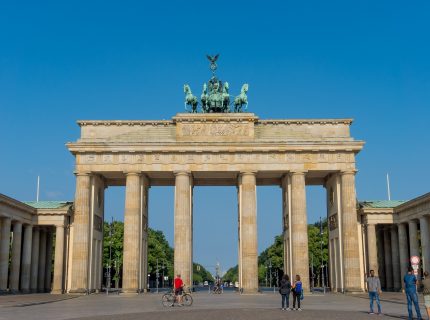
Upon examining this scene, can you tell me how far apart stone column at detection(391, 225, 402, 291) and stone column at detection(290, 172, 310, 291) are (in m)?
10.5

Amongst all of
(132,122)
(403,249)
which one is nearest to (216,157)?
(132,122)

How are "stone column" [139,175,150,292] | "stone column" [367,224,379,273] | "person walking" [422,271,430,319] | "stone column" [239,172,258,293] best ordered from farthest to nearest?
"stone column" [139,175,150,292], "stone column" [367,224,379,273], "stone column" [239,172,258,293], "person walking" [422,271,430,319]

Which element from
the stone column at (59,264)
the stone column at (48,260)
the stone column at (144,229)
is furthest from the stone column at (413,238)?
the stone column at (48,260)

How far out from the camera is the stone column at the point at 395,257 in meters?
62.2

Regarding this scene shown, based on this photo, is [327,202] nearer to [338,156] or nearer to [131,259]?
[338,156]

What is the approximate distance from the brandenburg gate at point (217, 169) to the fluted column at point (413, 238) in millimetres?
5564

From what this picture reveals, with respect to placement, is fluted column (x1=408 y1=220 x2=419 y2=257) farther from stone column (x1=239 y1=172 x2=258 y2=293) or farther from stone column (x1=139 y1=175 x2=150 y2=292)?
stone column (x1=139 y1=175 x2=150 y2=292)

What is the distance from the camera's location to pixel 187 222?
2419 inches

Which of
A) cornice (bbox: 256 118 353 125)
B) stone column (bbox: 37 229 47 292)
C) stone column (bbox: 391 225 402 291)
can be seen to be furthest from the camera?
stone column (bbox: 37 229 47 292)

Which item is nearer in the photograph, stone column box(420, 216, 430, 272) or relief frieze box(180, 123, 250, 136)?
stone column box(420, 216, 430, 272)

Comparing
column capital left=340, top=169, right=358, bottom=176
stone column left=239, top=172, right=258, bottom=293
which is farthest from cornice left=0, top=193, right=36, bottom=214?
column capital left=340, top=169, right=358, bottom=176

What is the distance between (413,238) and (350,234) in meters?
6.43

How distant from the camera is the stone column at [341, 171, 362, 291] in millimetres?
59531

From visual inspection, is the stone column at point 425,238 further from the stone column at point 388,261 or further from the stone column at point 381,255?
the stone column at point 381,255
